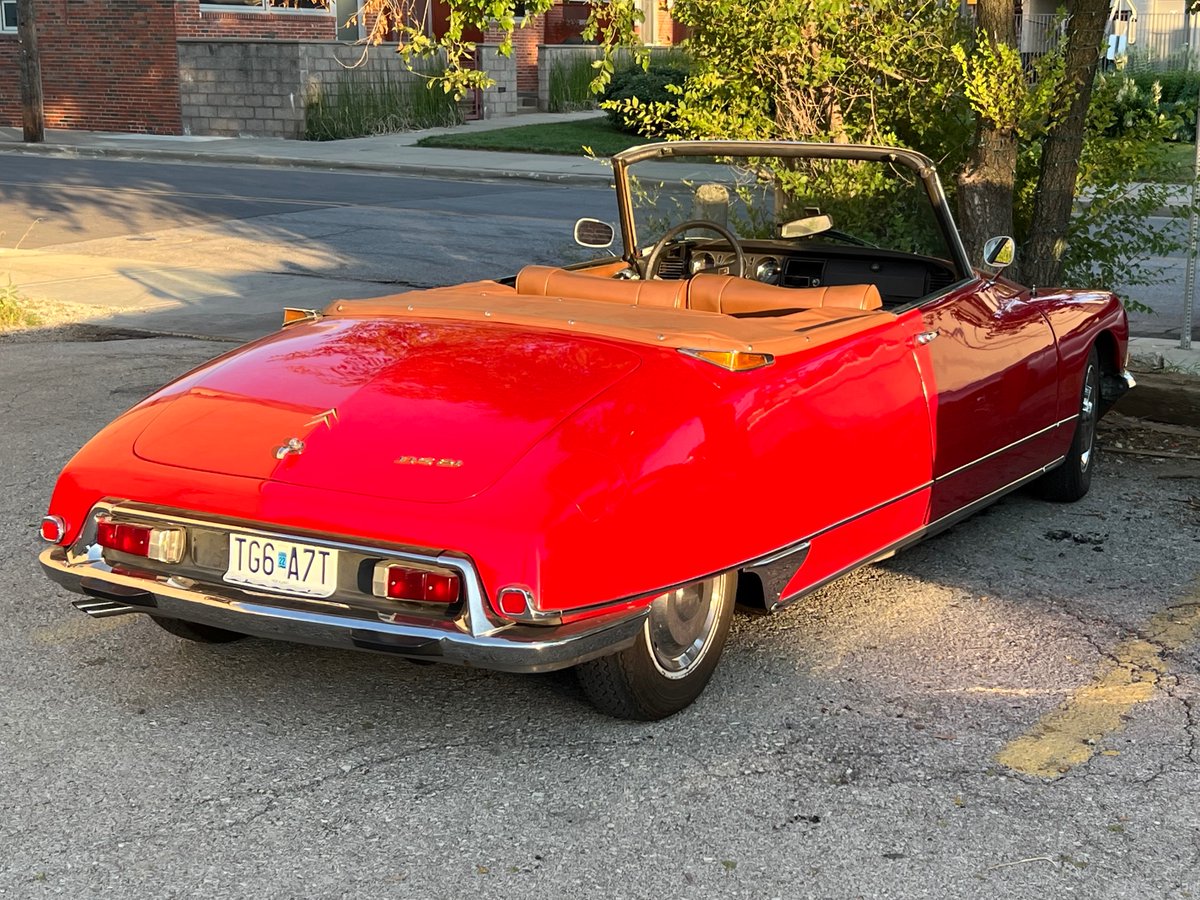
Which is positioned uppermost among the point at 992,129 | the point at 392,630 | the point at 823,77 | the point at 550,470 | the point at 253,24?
the point at 253,24

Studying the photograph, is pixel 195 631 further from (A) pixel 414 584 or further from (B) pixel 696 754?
(B) pixel 696 754

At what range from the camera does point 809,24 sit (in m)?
8.80

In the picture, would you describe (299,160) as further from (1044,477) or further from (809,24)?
(1044,477)

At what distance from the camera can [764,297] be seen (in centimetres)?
505

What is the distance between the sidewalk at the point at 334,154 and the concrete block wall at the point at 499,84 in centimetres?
300

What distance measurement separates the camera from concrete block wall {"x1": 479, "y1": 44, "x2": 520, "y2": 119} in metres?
32.2

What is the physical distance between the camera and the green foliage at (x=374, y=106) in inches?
1113

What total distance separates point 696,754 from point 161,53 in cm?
2756

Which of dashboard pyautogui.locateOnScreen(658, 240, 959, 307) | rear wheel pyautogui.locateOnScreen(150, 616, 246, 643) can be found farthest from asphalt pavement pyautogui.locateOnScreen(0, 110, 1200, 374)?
rear wheel pyautogui.locateOnScreen(150, 616, 246, 643)

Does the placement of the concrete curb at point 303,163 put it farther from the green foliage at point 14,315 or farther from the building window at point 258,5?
the green foliage at point 14,315

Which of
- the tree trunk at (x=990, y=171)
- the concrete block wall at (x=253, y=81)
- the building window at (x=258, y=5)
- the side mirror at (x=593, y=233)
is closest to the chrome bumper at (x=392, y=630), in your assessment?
the side mirror at (x=593, y=233)

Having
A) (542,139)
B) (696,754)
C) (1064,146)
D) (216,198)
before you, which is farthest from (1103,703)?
(542,139)

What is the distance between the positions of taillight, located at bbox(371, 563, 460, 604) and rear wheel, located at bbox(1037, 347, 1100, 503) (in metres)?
3.28

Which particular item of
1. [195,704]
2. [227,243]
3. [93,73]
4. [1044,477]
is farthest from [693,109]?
[93,73]
